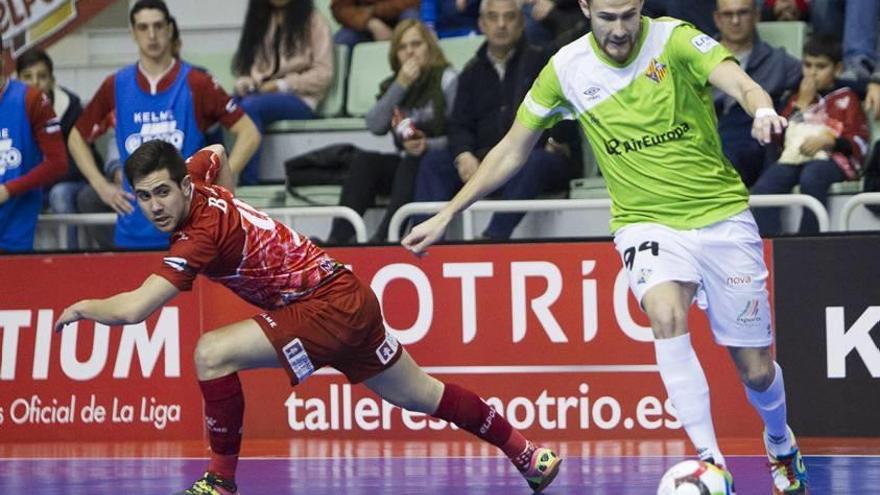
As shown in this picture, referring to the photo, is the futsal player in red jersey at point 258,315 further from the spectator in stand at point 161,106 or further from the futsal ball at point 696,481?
the spectator in stand at point 161,106

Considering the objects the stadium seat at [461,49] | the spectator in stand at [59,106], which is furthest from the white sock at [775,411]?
the spectator in stand at [59,106]

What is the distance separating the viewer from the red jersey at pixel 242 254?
7324mm

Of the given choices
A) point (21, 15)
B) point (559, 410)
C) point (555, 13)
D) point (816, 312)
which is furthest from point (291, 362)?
point (21, 15)

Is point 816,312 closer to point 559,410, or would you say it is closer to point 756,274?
point 559,410

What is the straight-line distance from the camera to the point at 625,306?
377 inches

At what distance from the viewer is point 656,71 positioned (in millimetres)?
7059

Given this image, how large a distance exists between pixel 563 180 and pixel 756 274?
3576 millimetres

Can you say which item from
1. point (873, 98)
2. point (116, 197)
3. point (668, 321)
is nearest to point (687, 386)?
point (668, 321)

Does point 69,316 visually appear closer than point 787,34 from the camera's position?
Yes

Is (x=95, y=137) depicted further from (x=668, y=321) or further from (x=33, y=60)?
(x=668, y=321)

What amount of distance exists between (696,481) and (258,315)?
2.21 metres

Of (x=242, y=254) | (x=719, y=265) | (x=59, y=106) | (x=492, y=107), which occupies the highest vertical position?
(x=59, y=106)

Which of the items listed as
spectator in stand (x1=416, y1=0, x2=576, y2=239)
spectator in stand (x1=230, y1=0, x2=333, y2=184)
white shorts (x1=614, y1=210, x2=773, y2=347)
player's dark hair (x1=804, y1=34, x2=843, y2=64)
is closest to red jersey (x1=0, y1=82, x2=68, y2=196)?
spectator in stand (x1=230, y1=0, x2=333, y2=184)

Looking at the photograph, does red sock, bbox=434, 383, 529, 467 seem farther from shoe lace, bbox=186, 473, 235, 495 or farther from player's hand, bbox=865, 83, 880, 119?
player's hand, bbox=865, 83, 880, 119
